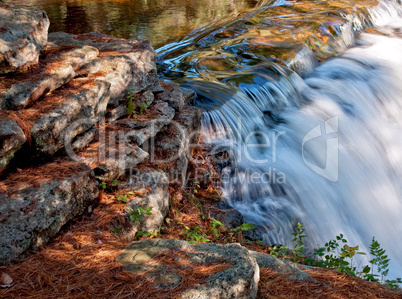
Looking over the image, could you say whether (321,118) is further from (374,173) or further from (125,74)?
(125,74)

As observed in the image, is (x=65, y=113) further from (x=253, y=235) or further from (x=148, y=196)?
(x=253, y=235)

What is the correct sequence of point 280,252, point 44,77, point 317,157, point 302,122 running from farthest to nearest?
point 302,122 < point 317,157 < point 280,252 < point 44,77

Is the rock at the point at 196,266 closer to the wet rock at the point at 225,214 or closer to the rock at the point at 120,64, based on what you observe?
the wet rock at the point at 225,214

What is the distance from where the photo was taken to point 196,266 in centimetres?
277

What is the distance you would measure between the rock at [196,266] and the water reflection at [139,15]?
793cm

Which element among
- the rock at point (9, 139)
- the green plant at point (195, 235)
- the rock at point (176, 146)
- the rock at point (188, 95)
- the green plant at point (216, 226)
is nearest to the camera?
the rock at point (9, 139)

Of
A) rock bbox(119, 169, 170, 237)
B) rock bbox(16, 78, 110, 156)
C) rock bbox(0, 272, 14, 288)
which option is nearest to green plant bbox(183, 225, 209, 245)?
rock bbox(119, 169, 170, 237)

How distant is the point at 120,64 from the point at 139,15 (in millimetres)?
8739

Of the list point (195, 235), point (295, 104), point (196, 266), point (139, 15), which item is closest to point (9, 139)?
point (196, 266)

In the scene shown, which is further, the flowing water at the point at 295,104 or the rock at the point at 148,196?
the flowing water at the point at 295,104

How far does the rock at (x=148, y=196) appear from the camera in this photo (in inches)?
157

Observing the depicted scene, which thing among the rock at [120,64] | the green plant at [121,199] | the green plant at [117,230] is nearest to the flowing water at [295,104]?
the rock at [120,64]

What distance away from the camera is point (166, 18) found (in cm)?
1290

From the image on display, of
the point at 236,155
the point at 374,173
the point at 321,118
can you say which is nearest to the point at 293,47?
the point at 321,118
